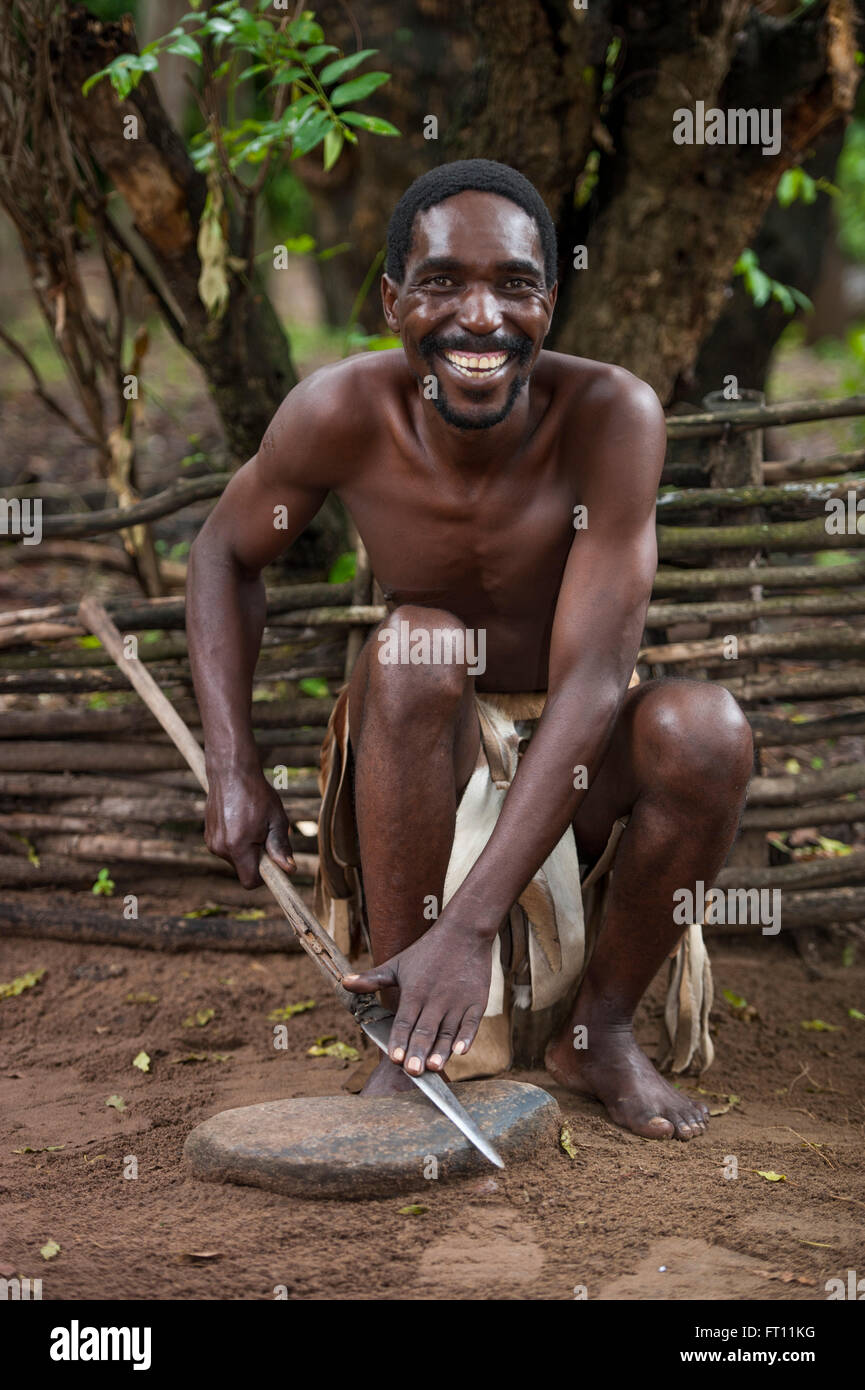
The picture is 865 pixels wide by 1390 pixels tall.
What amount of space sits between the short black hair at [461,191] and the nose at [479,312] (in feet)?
0.50

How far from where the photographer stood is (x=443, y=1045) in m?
2.14

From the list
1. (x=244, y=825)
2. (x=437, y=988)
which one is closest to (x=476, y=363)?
(x=244, y=825)

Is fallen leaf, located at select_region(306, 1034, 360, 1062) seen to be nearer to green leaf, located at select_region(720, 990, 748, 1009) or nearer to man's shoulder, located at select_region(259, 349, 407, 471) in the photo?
green leaf, located at select_region(720, 990, 748, 1009)

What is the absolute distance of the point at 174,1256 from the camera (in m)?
1.96

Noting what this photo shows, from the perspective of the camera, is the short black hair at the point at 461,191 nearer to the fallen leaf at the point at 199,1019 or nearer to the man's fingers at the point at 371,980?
the man's fingers at the point at 371,980

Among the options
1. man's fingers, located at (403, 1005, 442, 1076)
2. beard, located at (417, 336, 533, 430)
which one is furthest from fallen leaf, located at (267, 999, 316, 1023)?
beard, located at (417, 336, 533, 430)

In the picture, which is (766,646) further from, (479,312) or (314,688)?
(479,312)

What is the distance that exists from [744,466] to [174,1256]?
8.24 feet

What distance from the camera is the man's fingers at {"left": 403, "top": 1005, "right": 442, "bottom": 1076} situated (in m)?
2.11

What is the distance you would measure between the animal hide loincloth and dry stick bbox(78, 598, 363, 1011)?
17cm

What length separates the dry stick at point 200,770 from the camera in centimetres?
240

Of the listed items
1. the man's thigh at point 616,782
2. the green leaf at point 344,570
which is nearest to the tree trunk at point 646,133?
the green leaf at point 344,570
